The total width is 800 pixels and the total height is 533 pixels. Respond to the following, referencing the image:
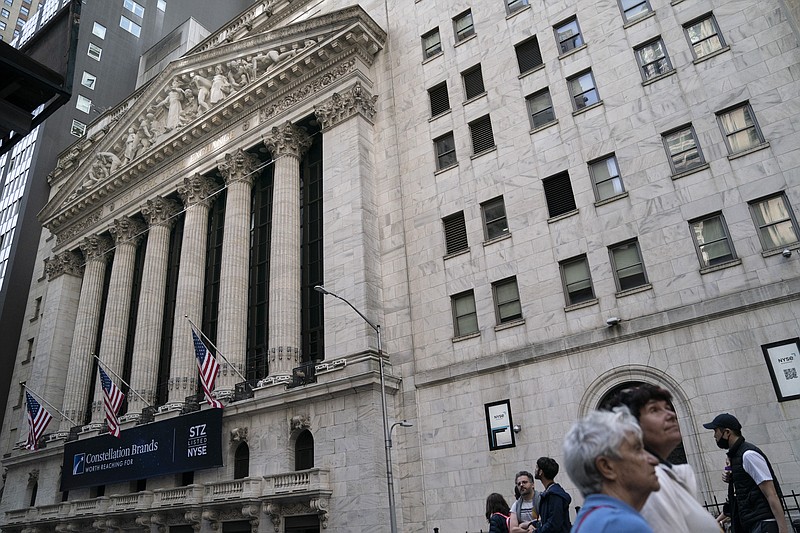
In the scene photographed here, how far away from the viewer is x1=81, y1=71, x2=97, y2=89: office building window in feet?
203

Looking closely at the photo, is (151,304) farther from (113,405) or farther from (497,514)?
(497,514)

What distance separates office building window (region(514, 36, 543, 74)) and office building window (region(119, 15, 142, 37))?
57691 millimetres

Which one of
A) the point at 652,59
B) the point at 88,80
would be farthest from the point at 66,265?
the point at 652,59

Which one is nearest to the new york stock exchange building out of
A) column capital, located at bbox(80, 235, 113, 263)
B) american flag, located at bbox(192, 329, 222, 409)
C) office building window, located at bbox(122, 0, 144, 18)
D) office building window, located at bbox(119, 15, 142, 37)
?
american flag, located at bbox(192, 329, 222, 409)

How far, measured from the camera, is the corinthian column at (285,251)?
94.3ft

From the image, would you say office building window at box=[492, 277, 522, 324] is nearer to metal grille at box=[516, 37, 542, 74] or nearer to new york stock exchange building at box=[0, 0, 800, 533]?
new york stock exchange building at box=[0, 0, 800, 533]

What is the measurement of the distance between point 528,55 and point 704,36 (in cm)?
753

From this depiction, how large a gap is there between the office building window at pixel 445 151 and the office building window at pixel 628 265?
923 cm

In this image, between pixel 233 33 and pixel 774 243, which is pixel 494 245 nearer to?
pixel 774 243

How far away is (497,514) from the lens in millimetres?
9125

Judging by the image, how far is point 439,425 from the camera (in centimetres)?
2406

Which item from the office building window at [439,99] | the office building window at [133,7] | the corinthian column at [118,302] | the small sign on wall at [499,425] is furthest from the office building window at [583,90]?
the office building window at [133,7]

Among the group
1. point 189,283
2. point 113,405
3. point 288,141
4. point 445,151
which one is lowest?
point 113,405

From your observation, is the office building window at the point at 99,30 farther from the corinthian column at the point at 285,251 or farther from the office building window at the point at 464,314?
the office building window at the point at 464,314
